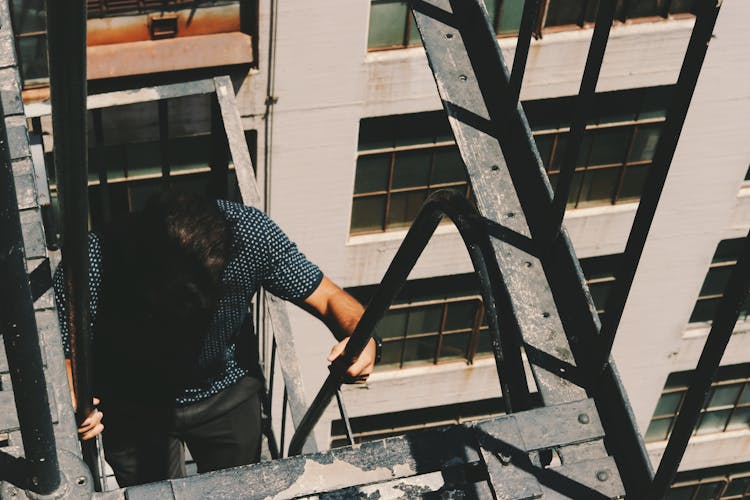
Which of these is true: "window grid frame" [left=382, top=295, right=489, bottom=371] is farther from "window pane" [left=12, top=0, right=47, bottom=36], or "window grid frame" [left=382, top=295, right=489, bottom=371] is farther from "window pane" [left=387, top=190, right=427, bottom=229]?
"window pane" [left=12, top=0, right=47, bottom=36]

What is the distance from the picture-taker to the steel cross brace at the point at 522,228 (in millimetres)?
2734

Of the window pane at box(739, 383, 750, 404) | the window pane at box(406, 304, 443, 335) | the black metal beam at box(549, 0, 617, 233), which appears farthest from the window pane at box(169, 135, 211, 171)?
the window pane at box(739, 383, 750, 404)

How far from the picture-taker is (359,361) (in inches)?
187

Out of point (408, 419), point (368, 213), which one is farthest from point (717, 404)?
point (368, 213)

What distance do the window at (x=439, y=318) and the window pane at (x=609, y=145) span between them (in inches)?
88.9

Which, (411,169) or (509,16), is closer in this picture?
(509,16)

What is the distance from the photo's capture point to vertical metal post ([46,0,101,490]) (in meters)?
1.85

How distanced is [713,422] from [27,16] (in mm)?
17763

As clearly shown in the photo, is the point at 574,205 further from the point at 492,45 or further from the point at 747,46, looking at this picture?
the point at 492,45

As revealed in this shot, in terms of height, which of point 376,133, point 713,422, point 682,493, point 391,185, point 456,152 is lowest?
point 682,493

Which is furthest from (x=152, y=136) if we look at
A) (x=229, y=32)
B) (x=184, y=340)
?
(x=184, y=340)

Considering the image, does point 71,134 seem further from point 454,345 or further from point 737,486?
point 737,486

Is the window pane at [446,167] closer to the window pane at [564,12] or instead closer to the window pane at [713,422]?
the window pane at [564,12]

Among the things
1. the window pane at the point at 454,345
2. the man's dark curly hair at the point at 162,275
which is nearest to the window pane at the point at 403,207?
the window pane at the point at 454,345
